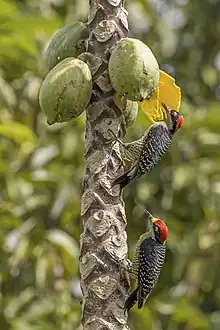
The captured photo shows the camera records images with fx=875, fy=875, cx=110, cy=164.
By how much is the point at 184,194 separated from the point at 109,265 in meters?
2.93

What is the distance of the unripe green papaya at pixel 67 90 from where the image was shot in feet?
4.09

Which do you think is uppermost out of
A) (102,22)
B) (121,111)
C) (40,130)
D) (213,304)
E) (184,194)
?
(102,22)

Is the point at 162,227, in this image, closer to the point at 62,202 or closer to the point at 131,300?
the point at 131,300

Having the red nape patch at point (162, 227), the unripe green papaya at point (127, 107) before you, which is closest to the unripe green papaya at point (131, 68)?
the unripe green papaya at point (127, 107)

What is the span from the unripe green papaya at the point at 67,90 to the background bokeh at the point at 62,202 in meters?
1.56

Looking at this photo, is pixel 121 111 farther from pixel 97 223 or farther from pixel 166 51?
pixel 166 51

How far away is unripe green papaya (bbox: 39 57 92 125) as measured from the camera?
125 centimetres

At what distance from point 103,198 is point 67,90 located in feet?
0.54

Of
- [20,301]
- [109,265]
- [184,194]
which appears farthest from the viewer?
[184,194]

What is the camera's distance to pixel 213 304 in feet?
13.9

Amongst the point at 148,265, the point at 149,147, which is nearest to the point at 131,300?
the point at 148,265

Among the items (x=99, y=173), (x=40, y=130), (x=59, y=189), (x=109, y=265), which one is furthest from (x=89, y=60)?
(x=40, y=130)

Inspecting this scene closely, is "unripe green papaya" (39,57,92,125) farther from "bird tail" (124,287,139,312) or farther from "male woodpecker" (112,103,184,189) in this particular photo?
"bird tail" (124,287,139,312)

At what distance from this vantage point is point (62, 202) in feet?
11.5
